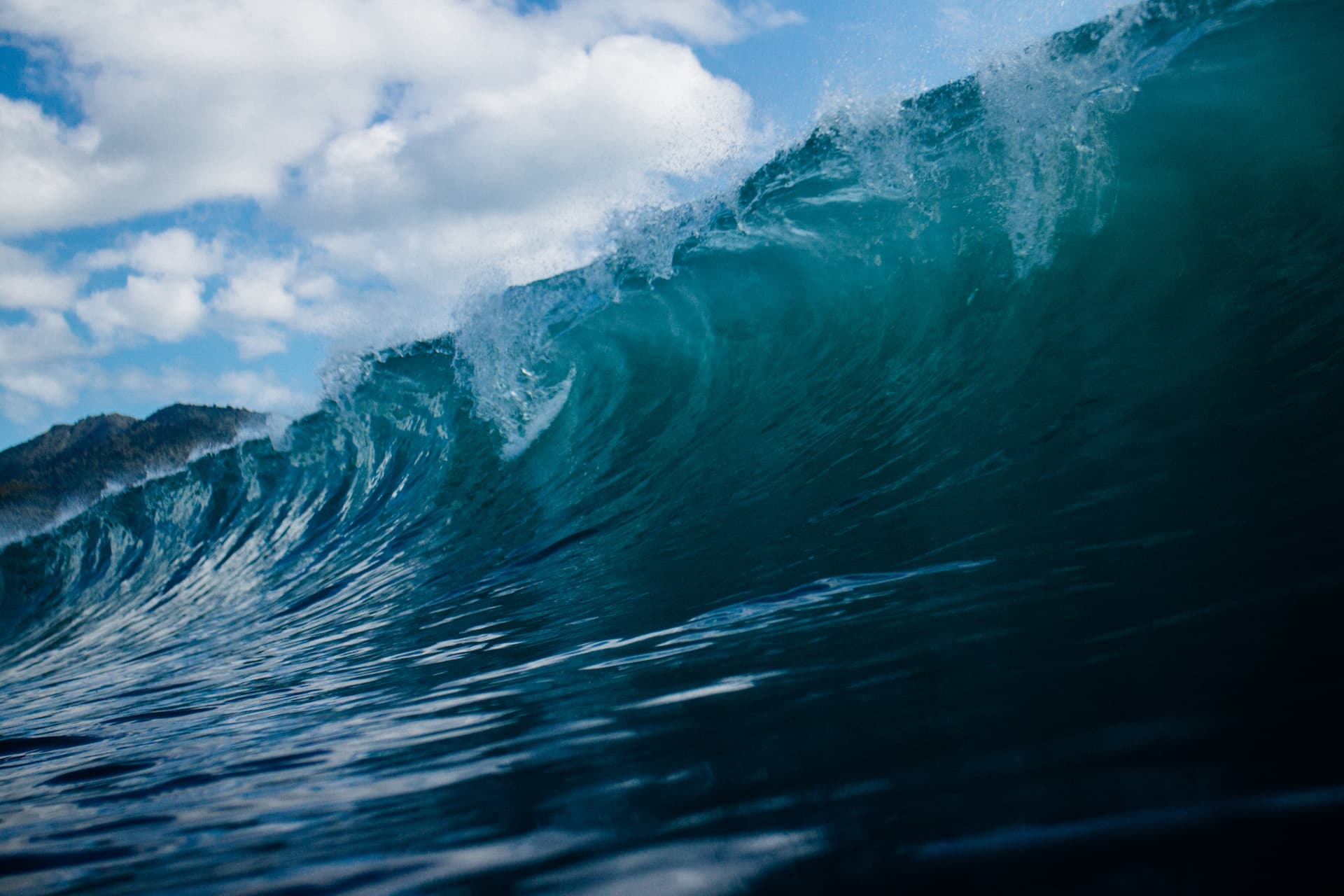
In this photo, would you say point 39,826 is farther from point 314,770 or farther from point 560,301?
point 560,301

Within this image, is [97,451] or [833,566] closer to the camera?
[833,566]

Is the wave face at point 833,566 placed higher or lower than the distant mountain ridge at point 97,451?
lower

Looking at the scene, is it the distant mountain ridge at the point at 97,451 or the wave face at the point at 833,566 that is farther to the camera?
the distant mountain ridge at the point at 97,451

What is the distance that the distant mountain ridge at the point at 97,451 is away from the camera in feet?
98.8

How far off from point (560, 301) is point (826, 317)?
361cm

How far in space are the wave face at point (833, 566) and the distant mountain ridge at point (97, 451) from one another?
1789cm

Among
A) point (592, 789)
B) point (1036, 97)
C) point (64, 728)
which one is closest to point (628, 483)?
point (64, 728)

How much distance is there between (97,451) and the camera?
3972 centimetres

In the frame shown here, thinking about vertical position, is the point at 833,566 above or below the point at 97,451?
below

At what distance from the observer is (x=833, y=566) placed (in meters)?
2.99

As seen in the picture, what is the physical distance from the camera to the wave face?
1190 millimetres

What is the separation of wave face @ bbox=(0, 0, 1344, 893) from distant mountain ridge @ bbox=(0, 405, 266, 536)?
1789 centimetres

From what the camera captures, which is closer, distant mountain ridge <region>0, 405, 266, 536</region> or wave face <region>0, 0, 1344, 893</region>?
wave face <region>0, 0, 1344, 893</region>

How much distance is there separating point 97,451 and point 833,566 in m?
47.2
